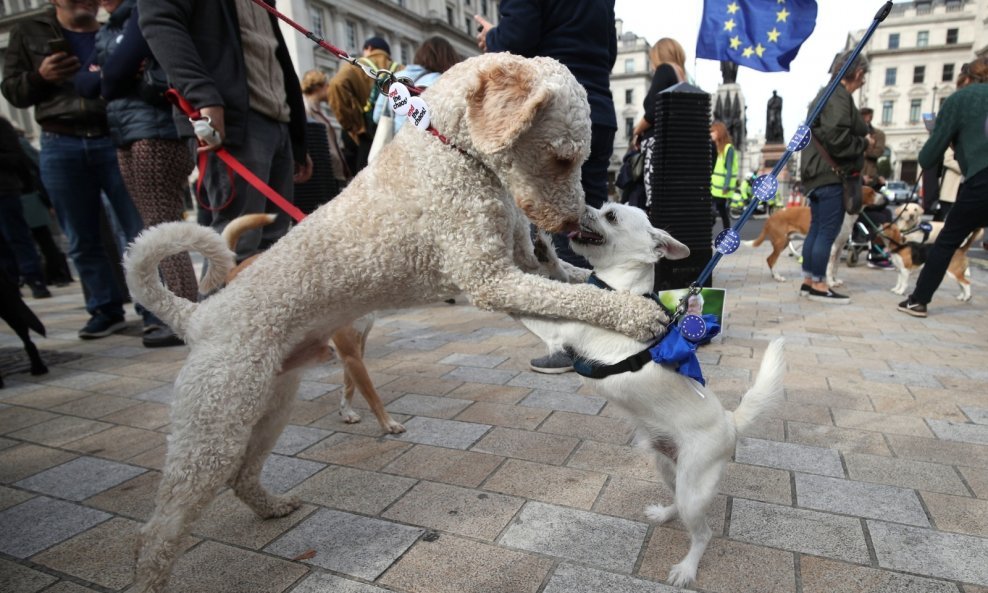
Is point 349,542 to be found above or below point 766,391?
below

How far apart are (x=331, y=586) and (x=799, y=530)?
1618 mm

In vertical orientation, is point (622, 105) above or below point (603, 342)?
above

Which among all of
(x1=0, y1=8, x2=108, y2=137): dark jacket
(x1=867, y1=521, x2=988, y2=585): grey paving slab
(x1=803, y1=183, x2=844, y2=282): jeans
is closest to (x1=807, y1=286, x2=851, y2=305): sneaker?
(x1=803, y1=183, x2=844, y2=282): jeans

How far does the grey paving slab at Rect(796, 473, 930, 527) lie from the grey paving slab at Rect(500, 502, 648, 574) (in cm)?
73

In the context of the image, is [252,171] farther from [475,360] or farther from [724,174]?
[724,174]

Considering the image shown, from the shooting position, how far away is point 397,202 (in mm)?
1541

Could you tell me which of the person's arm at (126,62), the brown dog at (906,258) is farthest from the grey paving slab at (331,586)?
the brown dog at (906,258)

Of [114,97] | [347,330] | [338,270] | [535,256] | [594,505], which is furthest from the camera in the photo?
[114,97]

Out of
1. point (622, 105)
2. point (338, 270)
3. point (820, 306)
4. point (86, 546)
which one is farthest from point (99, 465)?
point (622, 105)

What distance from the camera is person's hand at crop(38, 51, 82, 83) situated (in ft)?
12.8

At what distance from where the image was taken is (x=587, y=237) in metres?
1.85

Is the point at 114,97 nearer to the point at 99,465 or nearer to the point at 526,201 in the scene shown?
the point at 99,465

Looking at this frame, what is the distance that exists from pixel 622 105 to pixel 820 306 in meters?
71.6

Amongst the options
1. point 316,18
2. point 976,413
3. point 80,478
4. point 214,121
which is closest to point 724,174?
point 976,413
